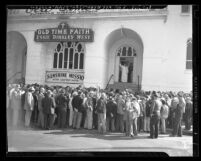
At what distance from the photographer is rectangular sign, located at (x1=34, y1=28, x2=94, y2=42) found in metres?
3.96

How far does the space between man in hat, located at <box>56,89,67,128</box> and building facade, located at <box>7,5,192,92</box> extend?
22 cm

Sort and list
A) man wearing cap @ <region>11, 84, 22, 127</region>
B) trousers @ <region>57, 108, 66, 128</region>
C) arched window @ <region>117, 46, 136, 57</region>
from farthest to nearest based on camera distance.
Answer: arched window @ <region>117, 46, 136, 57</region>, trousers @ <region>57, 108, 66, 128</region>, man wearing cap @ <region>11, 84, 22, 127</region>

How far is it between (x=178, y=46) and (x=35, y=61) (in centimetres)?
219

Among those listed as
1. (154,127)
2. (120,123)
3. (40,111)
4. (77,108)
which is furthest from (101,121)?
(40,111)

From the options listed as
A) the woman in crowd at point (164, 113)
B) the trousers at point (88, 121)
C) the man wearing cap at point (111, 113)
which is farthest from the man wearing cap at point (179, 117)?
the trousers at point (88, 121)

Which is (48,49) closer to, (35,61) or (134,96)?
(35,61)

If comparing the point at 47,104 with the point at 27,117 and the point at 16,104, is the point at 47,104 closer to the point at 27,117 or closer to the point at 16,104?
the point at 27,117

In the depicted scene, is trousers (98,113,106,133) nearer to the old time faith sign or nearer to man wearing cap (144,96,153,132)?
man wearing cap (144,96,153,132)

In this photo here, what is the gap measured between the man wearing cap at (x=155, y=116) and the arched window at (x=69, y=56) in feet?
4.05

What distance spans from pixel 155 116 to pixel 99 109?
0.85 m

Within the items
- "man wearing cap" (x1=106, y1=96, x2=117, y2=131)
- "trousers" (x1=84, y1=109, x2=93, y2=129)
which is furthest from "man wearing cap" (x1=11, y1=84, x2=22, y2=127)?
"man wearing cap" (x1=106, y1=96, x2=117, y2=131)

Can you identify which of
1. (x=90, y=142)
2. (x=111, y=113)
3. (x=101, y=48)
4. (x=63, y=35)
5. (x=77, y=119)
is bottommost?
(x=90, y=142)

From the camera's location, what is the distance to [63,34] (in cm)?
398
